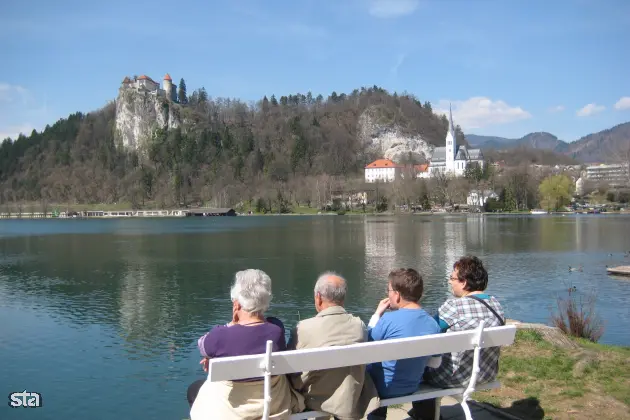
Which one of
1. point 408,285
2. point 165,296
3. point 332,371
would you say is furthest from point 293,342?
point 165,296

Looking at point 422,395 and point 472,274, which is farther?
point 472,274

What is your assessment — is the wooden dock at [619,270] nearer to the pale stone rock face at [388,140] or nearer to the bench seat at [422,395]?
the bench seat at [422,395]

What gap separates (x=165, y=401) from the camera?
967cm

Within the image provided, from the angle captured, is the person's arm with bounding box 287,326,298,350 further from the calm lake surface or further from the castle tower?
the castle tower

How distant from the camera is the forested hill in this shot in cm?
16662

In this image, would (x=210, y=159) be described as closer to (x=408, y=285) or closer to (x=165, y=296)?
(x=165, y=296)

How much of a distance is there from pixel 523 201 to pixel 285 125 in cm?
10378

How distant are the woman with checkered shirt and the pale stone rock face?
174 metres

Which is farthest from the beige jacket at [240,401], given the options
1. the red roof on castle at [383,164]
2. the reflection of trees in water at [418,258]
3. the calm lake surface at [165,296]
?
the red roof on castle at [383,164]

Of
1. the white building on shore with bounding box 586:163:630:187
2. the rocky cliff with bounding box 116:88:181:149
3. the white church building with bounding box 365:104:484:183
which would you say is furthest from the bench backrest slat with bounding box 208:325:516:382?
the rocky cliff with bounding box 116:88:181:149

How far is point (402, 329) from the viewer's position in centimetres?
437

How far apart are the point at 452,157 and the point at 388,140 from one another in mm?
33501

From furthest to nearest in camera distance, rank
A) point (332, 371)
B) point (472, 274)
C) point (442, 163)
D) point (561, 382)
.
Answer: point (442, 163), point (561, 382), point (472, 274), point (332, 371)
